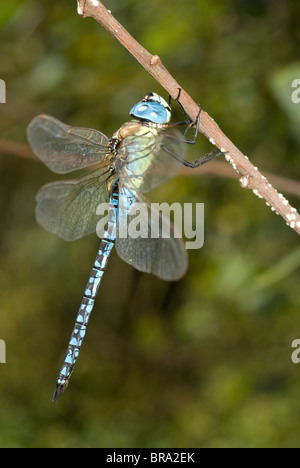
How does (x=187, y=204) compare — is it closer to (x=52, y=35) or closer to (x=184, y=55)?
(x=184, y=55)

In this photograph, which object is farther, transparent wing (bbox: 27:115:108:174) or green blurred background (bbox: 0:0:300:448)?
green blurred background (bbox: 0:0:300:448)

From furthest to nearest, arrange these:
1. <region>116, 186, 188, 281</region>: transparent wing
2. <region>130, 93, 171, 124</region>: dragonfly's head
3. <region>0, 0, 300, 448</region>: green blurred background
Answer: <region>0, 0, 300, 448</region>: green blurred background → <region>116, 186, 188, 281</region>: transparent wing → <region>130, 93, 171, 124</region>: dragonfly's head

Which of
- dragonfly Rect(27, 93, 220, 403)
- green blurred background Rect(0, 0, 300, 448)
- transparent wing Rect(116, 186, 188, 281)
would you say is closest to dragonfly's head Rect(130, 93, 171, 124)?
dragonfly Rect(27, 93, 220, 403)

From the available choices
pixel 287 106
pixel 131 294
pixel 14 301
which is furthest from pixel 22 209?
pixel 287 106

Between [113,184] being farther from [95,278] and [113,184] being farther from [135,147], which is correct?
[95,278]

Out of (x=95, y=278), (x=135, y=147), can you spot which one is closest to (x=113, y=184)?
(x=135, y=147)

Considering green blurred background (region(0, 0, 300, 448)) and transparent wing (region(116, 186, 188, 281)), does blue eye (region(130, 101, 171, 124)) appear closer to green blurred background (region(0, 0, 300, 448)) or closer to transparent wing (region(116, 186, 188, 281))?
transparent wing (region(116, 186, 188, 281))
